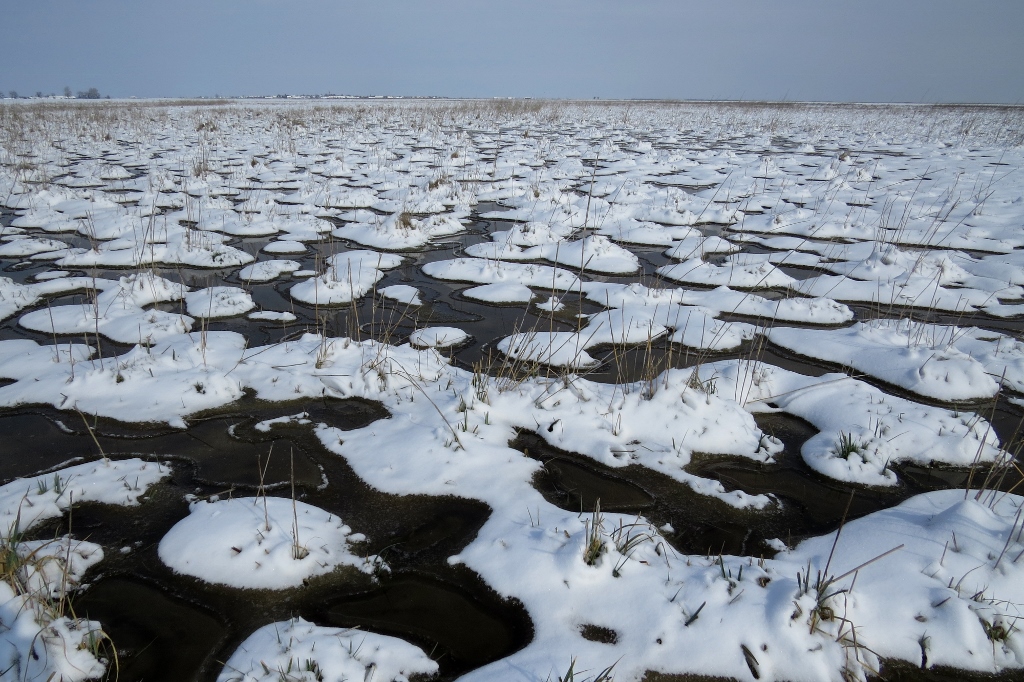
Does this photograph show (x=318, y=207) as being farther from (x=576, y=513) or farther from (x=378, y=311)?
(x=576, y=513)

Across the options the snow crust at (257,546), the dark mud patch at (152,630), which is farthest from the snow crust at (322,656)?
the snow crust at (257,546)

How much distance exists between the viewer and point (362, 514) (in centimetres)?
233

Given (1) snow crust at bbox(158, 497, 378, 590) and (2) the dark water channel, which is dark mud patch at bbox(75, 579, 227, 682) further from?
(1) snow crust at bbox(158, 497, 378, 590)

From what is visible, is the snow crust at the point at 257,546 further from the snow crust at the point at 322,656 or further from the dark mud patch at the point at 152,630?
the snow crust at the point at 322,656

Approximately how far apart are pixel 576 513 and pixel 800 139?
63.5 ft

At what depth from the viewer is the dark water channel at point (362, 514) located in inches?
70.2

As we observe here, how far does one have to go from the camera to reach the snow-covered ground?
1690 millimetres

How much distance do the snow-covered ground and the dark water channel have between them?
0.06 metres

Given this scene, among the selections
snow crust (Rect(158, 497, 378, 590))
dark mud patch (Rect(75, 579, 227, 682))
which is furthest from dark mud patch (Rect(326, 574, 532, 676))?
dark mud patch (Rect(75, 579, 227, 682))

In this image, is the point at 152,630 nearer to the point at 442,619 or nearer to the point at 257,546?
the point at 257,546

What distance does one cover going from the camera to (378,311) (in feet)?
15.0

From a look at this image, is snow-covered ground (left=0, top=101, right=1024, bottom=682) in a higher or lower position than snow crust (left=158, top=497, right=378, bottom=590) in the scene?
higher

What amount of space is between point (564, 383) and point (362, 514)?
1.30 meters

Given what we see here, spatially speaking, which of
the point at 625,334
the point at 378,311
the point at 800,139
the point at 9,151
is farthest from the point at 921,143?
the point at 9,151
